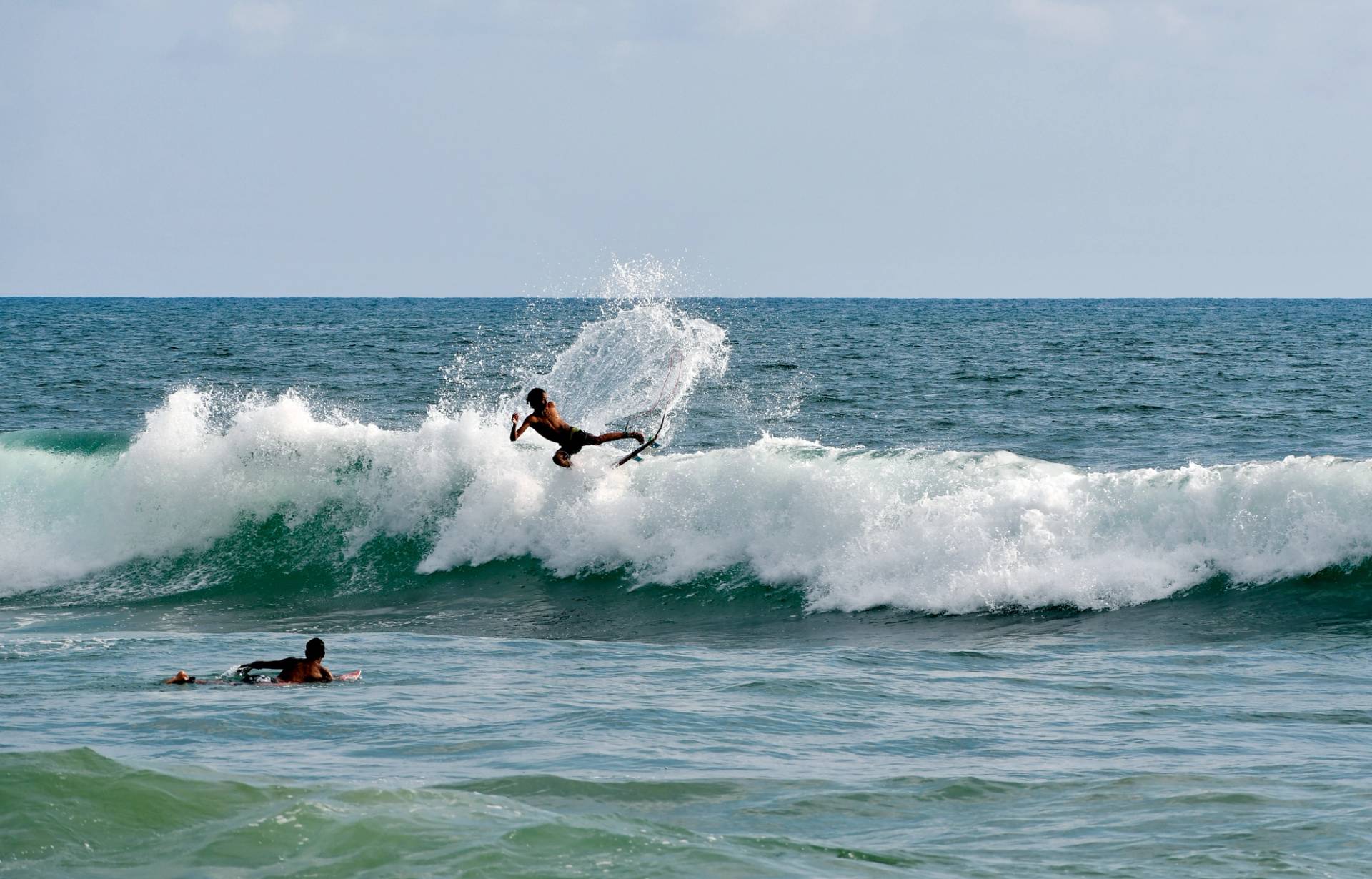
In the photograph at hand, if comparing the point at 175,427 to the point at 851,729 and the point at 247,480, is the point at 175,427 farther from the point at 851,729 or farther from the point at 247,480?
the point at 851,729

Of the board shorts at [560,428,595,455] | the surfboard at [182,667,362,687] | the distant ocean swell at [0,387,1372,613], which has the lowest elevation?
the surfboard at [182,667,362,687]

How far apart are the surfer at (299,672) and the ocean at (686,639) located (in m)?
0.17

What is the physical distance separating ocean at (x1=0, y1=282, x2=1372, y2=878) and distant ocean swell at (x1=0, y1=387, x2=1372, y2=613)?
2.0 inches

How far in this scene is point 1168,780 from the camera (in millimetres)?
8047

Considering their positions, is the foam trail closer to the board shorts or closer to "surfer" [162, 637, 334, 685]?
the board shorts

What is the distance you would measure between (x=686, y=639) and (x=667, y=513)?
329 centimetres

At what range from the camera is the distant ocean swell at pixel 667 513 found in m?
14.6

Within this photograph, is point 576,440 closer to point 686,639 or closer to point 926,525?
point 686,639

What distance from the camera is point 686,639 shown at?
14.3m

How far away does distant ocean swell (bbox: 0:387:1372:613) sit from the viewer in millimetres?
14586

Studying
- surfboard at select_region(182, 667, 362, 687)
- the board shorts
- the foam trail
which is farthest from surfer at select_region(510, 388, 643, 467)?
surfboard at select_region(182, 667, 362, 687)

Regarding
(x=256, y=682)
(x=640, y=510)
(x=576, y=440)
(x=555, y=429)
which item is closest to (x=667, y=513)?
(x=640, y=510)

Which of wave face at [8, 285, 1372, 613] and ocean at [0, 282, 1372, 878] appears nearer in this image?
ocean at [0, 282, 1372, 878]

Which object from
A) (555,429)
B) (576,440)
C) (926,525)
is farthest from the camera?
(926,525)
